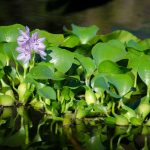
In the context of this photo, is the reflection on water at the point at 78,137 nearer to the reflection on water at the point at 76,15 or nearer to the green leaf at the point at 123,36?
the green leaf at the point at 123,36

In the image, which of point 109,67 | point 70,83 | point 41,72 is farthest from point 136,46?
point 41,72

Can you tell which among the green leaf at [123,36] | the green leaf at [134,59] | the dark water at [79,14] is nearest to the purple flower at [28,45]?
the green leaf at [134,59]

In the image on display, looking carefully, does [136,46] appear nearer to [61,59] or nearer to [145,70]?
[145,70]

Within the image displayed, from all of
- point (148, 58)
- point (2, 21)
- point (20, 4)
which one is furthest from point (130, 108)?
point (20, 4)

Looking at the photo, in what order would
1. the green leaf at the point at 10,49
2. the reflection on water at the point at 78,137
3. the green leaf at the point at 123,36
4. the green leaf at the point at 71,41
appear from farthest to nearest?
the green leaf at the point at 123,36 → the green leaf at the point at 71,41 → the green leaf at the point at 10,49 → the reflection on water at the point at 78,137

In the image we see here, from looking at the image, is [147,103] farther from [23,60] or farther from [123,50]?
[23,60]

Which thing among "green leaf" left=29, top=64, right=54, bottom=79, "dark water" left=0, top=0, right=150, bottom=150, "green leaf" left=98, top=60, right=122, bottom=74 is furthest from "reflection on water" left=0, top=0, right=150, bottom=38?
"green leaf" left=29, top=64, right=54, bottom=79

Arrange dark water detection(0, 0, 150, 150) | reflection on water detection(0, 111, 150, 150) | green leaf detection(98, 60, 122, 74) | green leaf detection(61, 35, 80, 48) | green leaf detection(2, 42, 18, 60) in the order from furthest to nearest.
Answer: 1. dark water detection(0, 0, 150, 150)
2. green leaf detection(61, 35, 80, 48)
3. green leaf detection(2, 42, 18, 60)
4. green leaf detection(98, 60, 122, 74)
5. reflection on water detection(0, 111, 150, 150)

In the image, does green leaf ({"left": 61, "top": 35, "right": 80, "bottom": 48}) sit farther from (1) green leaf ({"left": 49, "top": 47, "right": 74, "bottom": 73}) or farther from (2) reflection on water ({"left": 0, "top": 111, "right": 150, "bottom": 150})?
(2) reflection on water ({"left": 0, "top": 111, "right": 150, "bottom": 150})
